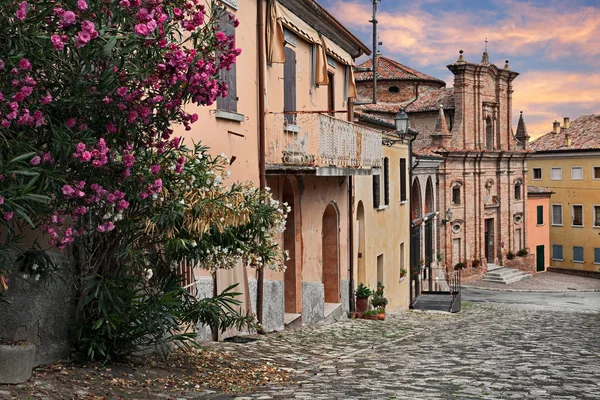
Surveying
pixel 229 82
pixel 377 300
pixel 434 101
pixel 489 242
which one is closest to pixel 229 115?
pixel 229 82

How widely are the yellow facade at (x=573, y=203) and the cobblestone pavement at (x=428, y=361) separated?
4456 cm

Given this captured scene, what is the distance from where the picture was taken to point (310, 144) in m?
14.2

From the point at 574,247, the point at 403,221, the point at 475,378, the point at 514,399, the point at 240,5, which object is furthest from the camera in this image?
the point at 574,247

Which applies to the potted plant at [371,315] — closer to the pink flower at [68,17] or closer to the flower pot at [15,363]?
the flower pot at [15,363]

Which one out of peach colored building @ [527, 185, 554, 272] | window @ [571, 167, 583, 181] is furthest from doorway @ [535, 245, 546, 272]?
window @ [571, 167, 583, 181]

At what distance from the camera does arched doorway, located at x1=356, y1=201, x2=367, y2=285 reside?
69.5 feet

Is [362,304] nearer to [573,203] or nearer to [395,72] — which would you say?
[395,72]

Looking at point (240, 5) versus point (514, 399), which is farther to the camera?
point (240, 5)

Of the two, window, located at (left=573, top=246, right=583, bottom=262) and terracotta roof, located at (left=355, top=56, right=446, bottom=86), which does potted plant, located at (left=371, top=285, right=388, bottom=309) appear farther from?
window, located at (left=573, top=246, right=583, bottom=262)

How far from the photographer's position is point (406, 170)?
28375 millimetres

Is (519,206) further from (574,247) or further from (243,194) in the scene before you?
(243,194)

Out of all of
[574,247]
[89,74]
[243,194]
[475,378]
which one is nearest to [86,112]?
[89,74]

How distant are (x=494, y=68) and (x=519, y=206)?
406 inches

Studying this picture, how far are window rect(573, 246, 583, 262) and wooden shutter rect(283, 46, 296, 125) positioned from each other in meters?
49.8
